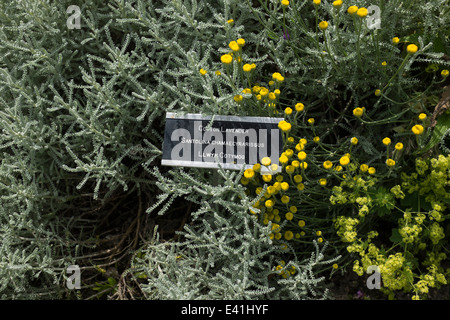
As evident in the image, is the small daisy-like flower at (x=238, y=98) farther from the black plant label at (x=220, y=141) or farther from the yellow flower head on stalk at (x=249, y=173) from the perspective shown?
the yellow flower head on stalk at (x=249, y=173)

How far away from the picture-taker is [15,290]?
5.47 ft

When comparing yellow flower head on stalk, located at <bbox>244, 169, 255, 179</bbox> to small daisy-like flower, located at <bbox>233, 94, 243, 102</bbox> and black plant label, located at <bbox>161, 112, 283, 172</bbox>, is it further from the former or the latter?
small daisy-like flower, located at <bbox>233, 94, 243, 102</bbox>

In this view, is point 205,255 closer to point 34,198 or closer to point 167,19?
point 34,198

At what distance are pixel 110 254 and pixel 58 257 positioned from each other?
0.76 ft

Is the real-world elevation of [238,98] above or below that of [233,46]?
below

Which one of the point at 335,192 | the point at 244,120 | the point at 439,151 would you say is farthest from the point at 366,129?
the point at 244,120

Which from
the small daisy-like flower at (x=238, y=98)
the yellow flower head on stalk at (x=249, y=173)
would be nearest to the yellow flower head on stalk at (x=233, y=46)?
the small daisy-like flower at (x=238, y=98)

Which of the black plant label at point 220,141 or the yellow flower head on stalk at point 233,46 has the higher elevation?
the yellow flower head on stalk at point 233,46

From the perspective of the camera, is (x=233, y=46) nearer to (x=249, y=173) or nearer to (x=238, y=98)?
(x=238, y=98)

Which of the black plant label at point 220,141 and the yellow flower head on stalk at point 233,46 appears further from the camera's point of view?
the black plant label at point 220,141

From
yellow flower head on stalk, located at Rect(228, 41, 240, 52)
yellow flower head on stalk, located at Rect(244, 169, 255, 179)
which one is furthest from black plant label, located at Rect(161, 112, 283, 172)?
yellow flower head on stalk, located at Rect(228, 41, 240, 52)

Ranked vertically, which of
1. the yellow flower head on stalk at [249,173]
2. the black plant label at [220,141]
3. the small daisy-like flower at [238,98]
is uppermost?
the small daisy-like flower at [238,98]

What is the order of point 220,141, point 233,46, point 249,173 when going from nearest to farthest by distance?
point 233,46
point 249,173
point 220,141

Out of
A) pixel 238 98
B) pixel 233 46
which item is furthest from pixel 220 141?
pixel 233 46
